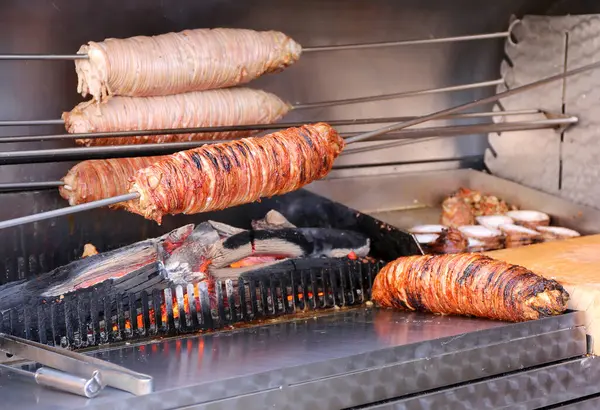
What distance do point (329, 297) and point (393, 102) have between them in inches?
Answer: 49.0

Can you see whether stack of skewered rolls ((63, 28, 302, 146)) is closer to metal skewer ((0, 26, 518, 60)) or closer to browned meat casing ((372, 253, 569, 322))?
metal skewer ((0, 26, 518, 60))

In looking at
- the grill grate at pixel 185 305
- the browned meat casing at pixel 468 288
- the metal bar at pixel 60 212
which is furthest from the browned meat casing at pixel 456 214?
the metal bar at pixel 60 212

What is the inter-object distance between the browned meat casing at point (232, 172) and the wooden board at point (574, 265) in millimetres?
796

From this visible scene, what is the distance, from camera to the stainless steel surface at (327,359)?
6.11 feet

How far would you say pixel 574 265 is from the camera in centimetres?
270

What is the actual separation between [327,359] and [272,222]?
3.74 feet

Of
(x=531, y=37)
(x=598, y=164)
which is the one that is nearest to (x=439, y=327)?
(x=598, y=164)

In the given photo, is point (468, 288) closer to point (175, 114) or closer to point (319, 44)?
point (175, 114)

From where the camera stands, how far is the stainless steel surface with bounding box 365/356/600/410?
215cm

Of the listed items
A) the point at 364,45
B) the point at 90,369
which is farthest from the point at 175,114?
the point at 90,369

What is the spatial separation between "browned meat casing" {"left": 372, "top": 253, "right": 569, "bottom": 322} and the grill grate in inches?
5.2

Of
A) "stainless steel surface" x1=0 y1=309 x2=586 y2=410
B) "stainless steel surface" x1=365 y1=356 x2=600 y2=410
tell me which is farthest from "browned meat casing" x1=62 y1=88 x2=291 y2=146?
"stainless steel surface" x1=365 y1=356 x2=600 y2=410

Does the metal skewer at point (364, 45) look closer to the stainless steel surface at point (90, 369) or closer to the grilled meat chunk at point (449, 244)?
the grilled meat chunk at point (449, 244)

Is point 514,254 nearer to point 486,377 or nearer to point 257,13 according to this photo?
point 486,377
